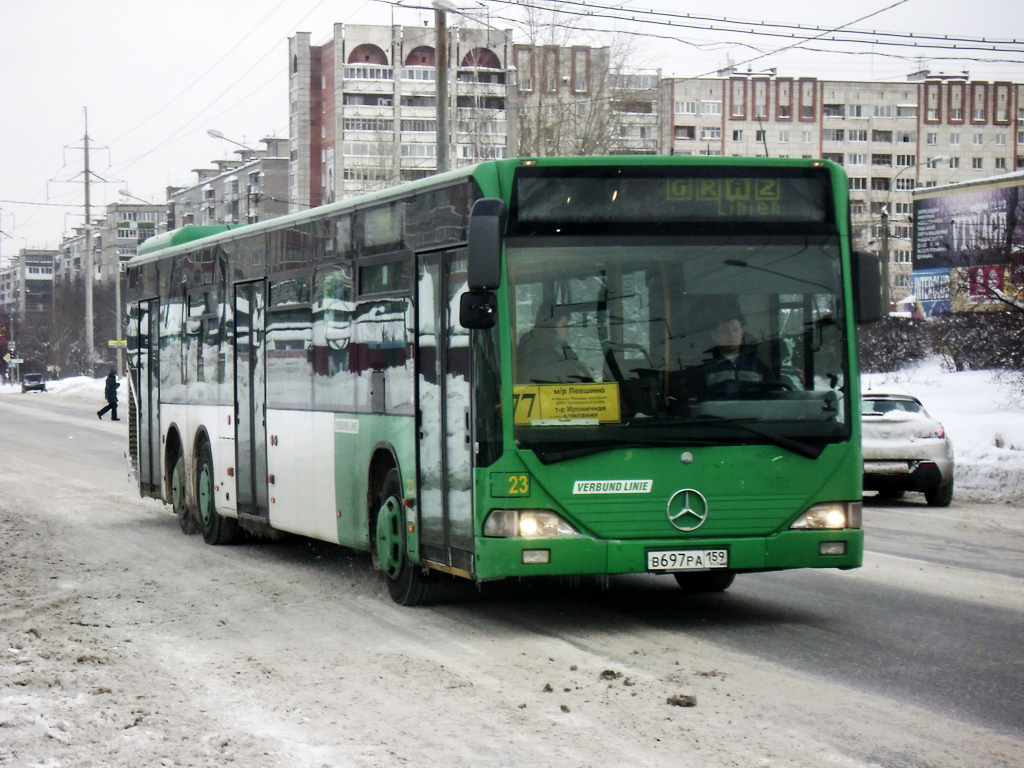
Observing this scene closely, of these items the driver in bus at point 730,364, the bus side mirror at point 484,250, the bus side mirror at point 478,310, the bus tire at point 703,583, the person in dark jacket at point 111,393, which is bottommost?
the person in dark jacket at point 111,393

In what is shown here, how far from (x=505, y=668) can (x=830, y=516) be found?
249 centimetres

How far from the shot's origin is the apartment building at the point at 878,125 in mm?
122688

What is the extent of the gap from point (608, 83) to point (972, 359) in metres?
14.0

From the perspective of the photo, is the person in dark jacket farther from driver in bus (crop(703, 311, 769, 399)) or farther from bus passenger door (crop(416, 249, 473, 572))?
driver in bus (crop(703, 311, 769, 399))

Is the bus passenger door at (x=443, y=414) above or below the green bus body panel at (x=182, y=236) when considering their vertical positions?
below

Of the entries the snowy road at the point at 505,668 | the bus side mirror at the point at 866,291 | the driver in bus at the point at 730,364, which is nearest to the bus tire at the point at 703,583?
the snowy road at the point at 505,668

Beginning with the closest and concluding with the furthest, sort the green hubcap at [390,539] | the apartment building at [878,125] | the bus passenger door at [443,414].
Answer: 1. the bus passenger door at [443,414]
2. the green hubcap at [390,539]
3. the apartment building at [878,125]

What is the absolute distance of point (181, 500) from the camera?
52.1 ft

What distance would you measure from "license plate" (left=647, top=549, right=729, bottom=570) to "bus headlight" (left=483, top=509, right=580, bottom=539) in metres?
0.56

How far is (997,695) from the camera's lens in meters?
7.08

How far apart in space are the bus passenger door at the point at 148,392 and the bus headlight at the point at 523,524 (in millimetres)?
8823

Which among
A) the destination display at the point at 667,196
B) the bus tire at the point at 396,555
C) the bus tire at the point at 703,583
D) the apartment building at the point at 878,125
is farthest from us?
the apartment building at the point at 878,125

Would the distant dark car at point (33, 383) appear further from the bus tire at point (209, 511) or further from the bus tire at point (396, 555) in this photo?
the bus tire at point (396, 555)

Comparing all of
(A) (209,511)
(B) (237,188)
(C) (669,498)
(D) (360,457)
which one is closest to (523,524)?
(C) (669,498)
